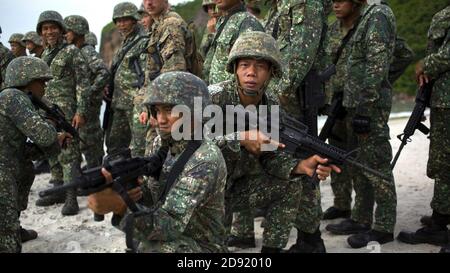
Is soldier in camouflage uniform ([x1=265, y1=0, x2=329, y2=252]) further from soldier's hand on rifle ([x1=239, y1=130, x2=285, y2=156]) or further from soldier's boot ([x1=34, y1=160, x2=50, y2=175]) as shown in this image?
soldier's boot ([x1=34, y1=160, x2=50, y2=175])

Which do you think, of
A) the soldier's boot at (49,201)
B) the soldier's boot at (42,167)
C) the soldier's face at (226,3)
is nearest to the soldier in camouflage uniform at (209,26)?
the soldier's face at (226,3)

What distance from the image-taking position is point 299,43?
15.4ft

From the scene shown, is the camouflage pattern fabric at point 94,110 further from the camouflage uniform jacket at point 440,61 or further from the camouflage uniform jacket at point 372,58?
the camouflage uniform jacket at point 440,61

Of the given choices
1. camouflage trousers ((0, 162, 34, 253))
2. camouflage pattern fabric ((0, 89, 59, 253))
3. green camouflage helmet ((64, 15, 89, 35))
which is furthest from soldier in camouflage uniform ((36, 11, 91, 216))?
camouflage trousers ((0, 162, 34, 253))

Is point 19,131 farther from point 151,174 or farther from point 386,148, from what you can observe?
point 386,148

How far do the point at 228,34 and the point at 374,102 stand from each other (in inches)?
60.2

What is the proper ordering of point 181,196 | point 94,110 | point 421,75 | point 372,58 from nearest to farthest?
point 181,196
point 372,58
point 421,75
point 94,110


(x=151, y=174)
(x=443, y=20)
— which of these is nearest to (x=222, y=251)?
(x=151, y=174)

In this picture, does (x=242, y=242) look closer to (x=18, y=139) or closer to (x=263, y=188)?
(x=263, y=188)

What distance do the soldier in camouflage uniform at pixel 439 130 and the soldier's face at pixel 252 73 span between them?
174 cm

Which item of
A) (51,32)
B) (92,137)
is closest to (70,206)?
(92,137)

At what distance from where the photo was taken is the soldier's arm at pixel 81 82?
6680mm

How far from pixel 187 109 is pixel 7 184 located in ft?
7.08

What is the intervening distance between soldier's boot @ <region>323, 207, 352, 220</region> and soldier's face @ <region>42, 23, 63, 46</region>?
409cm
